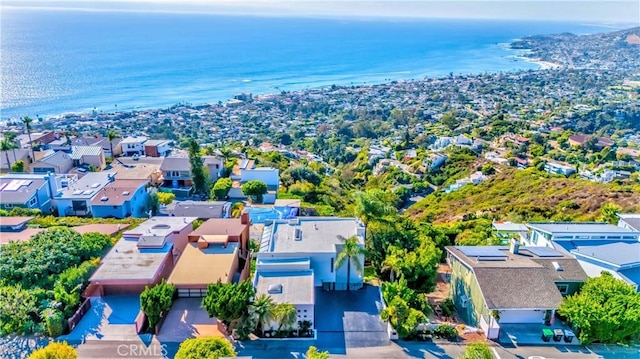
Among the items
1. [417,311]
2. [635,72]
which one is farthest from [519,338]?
[635,72]

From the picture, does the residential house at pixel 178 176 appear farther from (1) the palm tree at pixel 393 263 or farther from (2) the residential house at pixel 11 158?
(1) the palm tree at pixel 393 263

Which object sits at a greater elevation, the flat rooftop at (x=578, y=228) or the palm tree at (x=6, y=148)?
the palm tree at (x=6, y=148)

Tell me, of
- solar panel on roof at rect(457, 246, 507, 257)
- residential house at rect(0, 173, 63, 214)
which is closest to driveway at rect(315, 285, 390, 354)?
solar panel on roof at rect(457, 246, 507, 257)

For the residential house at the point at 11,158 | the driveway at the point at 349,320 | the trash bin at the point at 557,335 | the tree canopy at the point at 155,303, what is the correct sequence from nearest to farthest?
the tree canopy at the point at 155,303 → the driveway at the point at 349,320 → the trash bin at the point at 557,335 → the residential house at the point at 11,158

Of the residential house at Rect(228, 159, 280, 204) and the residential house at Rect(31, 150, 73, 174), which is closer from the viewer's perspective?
the residential house at Rect(228, 159, 280, 204)

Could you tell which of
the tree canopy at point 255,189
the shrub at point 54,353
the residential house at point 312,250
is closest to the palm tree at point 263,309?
the residential house at point 312,250

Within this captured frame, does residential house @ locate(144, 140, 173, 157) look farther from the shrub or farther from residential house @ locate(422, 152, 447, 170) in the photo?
the shrub
